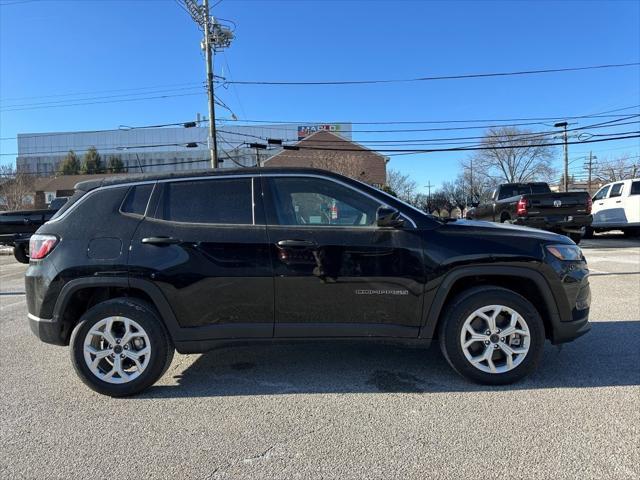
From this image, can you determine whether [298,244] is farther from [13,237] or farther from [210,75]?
[210,75]

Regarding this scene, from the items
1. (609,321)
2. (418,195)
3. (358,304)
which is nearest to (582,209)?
(609,321)

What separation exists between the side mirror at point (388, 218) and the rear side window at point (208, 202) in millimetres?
1069

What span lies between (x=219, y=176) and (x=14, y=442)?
2.43 m

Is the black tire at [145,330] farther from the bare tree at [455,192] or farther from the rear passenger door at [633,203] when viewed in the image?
the bare tree at [455,192]

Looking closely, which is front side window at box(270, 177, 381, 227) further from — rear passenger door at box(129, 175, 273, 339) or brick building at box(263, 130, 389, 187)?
brick building at box(263, 130, 389, 187)

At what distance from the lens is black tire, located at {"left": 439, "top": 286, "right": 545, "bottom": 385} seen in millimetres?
3770

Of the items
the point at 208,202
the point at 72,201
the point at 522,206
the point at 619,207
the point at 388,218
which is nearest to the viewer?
the point at 388,218

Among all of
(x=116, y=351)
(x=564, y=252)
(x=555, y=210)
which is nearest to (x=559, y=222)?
(x=555, y=210)

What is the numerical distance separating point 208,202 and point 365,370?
209 centimetres

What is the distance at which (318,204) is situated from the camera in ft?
12.9

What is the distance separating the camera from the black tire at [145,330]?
3.77 meters

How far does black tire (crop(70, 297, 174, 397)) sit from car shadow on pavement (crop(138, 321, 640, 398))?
0.55 ft

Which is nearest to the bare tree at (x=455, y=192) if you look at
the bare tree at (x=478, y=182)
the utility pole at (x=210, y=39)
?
the bare tree at (x=478, y=182)

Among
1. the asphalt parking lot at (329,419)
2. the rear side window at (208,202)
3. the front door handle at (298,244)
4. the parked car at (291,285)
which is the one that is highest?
the rear side window at (208,202)
